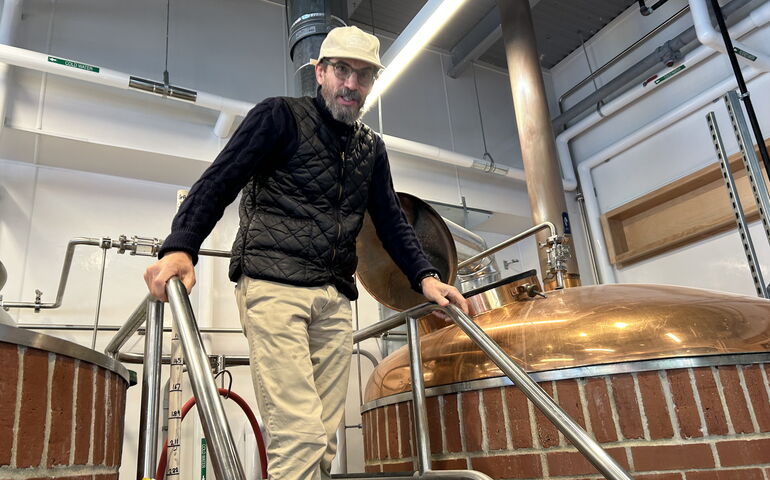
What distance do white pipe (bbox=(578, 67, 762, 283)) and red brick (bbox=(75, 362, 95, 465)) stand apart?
16.7ft

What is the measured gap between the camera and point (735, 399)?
1.68 metres

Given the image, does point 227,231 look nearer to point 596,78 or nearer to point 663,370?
point 663,370

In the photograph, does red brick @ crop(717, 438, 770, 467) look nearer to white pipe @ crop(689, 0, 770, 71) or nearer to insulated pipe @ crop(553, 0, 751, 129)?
white pipe @ crop(689, 0, 770, 71)

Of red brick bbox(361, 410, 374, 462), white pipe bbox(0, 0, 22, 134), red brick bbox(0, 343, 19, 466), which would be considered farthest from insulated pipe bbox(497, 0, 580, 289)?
white pipe bbox(0, 0, 22, 134)

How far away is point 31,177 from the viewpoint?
3.79 meters

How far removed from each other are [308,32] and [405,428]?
2469mm

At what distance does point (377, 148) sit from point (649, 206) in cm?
439

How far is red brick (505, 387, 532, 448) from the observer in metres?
1.78

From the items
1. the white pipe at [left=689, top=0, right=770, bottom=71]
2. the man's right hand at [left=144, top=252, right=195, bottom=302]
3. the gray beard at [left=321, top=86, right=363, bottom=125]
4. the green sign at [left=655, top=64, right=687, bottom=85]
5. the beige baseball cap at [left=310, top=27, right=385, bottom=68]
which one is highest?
the green sign at [left=655, top=64, right=687, bottom=85]

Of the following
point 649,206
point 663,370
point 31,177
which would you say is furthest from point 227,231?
point 649,206

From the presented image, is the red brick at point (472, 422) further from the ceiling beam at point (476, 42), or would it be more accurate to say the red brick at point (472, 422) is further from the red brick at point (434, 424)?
the ceiling beam at point (476, 42)

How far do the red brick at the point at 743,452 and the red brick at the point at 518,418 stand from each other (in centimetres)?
53

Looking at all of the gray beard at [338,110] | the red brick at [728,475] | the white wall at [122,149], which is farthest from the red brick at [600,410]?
the white wall at [122,149]

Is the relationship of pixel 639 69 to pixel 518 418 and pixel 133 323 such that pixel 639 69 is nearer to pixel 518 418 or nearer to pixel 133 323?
pixel 518 418
